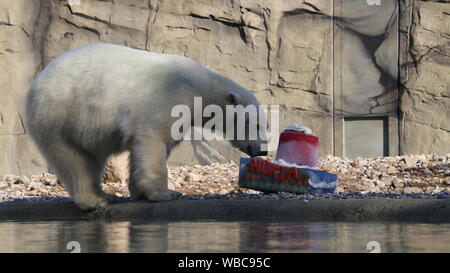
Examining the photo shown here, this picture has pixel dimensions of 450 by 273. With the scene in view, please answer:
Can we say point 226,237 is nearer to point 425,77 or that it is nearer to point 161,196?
point 161,196

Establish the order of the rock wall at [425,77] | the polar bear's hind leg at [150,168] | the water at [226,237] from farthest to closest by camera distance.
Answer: the rock wall at [425,77] → the polar bear's hind leg at [150,168] → the water at [226,237]

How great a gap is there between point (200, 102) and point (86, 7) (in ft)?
27.1

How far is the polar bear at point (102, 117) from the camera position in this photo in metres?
6.32

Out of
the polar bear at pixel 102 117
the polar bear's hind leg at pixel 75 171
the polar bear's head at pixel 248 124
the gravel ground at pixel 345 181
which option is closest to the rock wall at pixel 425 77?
the gravel ground at pixel 345 181

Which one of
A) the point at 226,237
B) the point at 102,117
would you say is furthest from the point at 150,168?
the point at 226,237

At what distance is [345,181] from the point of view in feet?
29.7

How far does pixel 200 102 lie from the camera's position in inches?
266

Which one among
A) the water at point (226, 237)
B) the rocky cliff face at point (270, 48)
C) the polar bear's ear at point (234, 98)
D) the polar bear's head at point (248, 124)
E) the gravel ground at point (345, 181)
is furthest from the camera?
the rocky cliff face at point (270, 48)

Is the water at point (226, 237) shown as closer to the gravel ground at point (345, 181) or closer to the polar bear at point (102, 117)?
the polar bear at point (102, 117)

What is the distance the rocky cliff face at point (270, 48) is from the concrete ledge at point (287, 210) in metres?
8.11

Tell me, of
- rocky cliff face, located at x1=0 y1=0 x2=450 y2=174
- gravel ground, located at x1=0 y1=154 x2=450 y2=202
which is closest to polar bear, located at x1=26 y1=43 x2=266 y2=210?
gravel ground, located at x1=0 y1=154 x2=450 y2=202
